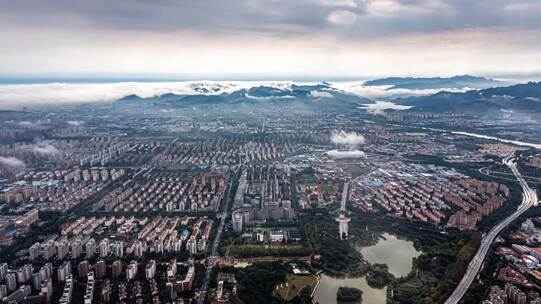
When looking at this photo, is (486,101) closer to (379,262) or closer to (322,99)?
(322,99)

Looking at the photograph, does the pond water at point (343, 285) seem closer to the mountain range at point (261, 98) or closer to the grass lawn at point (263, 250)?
the grass lawn at point (263, 250)

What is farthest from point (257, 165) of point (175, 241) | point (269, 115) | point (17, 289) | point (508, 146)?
point (269, 115)

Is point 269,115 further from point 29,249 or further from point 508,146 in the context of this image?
point 29,249

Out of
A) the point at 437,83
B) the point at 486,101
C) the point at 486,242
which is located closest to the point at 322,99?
the point at 486,101

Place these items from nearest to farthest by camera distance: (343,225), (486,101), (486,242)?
1. (486,242)
2. (343,225)
3. (486,101)

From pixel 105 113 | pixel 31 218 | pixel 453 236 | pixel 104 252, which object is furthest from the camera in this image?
pixel 105 113

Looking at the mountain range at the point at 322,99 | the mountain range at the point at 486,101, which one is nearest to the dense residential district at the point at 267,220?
the mountain range at the point at 486,101
